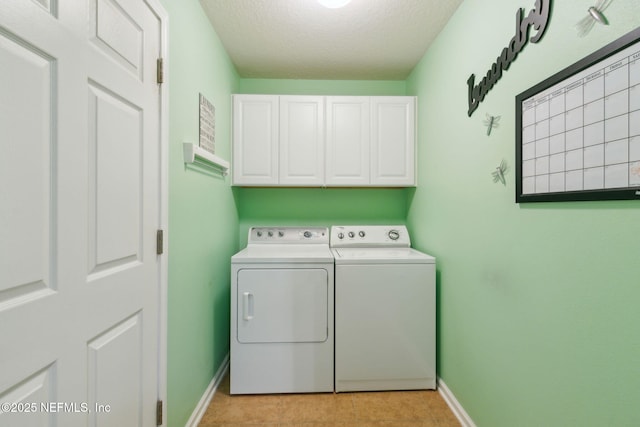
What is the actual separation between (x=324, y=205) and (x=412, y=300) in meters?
1.15

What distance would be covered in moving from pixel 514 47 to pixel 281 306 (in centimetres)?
183

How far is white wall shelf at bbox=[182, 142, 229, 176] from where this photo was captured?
1.45 metres

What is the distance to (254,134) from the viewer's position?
7.79 feet

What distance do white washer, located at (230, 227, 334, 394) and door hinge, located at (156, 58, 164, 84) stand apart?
1.11m

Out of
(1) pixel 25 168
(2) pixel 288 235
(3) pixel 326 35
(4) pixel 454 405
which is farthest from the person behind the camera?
(2) pixel 288 235

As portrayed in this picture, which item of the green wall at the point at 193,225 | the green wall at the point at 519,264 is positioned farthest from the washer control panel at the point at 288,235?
the green wall at the point at 519,264

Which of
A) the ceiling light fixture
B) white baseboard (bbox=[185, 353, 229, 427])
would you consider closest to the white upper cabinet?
the ceiling light fixture

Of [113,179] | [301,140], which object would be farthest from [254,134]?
[113,179]

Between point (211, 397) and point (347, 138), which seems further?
point (347, 138)

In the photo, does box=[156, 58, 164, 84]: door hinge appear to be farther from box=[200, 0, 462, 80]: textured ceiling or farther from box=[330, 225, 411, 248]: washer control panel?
box=[330, 225, 411, 248]: washer control panel

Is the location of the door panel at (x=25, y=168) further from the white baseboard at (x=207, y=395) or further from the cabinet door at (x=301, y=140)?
the cabinet door at (x=301, y=140)

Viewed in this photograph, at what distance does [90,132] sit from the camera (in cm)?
84

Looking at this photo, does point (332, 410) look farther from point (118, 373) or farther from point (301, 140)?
point (301, 140)

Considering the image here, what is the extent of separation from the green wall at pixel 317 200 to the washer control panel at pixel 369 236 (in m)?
0.14
